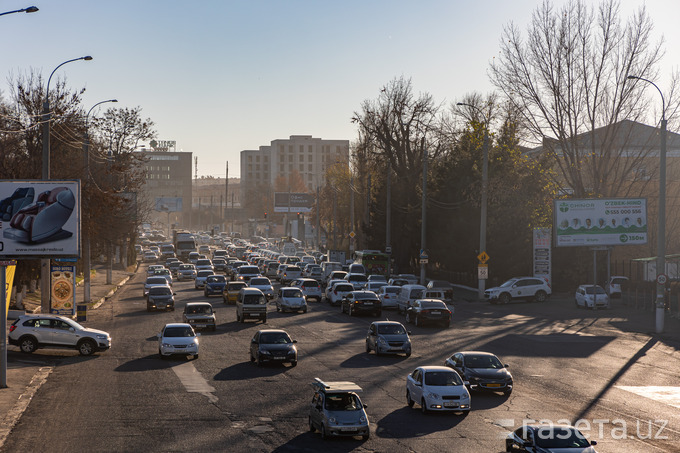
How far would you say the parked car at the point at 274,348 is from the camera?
29422 mm

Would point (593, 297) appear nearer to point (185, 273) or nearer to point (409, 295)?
point (409, 295)

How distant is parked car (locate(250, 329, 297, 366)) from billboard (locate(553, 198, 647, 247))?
30806 millimetres

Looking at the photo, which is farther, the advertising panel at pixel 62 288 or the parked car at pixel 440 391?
the advertising panel at pixel 62 288

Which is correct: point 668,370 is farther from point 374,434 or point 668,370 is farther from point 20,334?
point 20,334

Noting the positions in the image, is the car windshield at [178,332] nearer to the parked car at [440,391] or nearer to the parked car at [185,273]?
the parked car at [440,391]

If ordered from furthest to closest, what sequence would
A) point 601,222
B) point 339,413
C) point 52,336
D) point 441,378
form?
point 601,222 < point 52,336 < point 441,378 < point 339,413

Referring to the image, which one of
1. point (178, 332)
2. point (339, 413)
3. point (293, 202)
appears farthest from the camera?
point (293, 202)

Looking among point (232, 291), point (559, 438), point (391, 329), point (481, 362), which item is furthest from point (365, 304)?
point (559, 438)

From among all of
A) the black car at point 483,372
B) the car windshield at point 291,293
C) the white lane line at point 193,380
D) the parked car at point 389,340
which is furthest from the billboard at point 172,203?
the black car at point 483,372

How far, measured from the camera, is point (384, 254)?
74.4 m

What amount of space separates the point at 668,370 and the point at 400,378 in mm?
10637

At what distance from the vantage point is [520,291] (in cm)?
5731

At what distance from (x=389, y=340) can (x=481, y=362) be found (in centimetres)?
742

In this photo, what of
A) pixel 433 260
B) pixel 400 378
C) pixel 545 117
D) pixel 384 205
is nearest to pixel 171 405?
pixel 400 378
